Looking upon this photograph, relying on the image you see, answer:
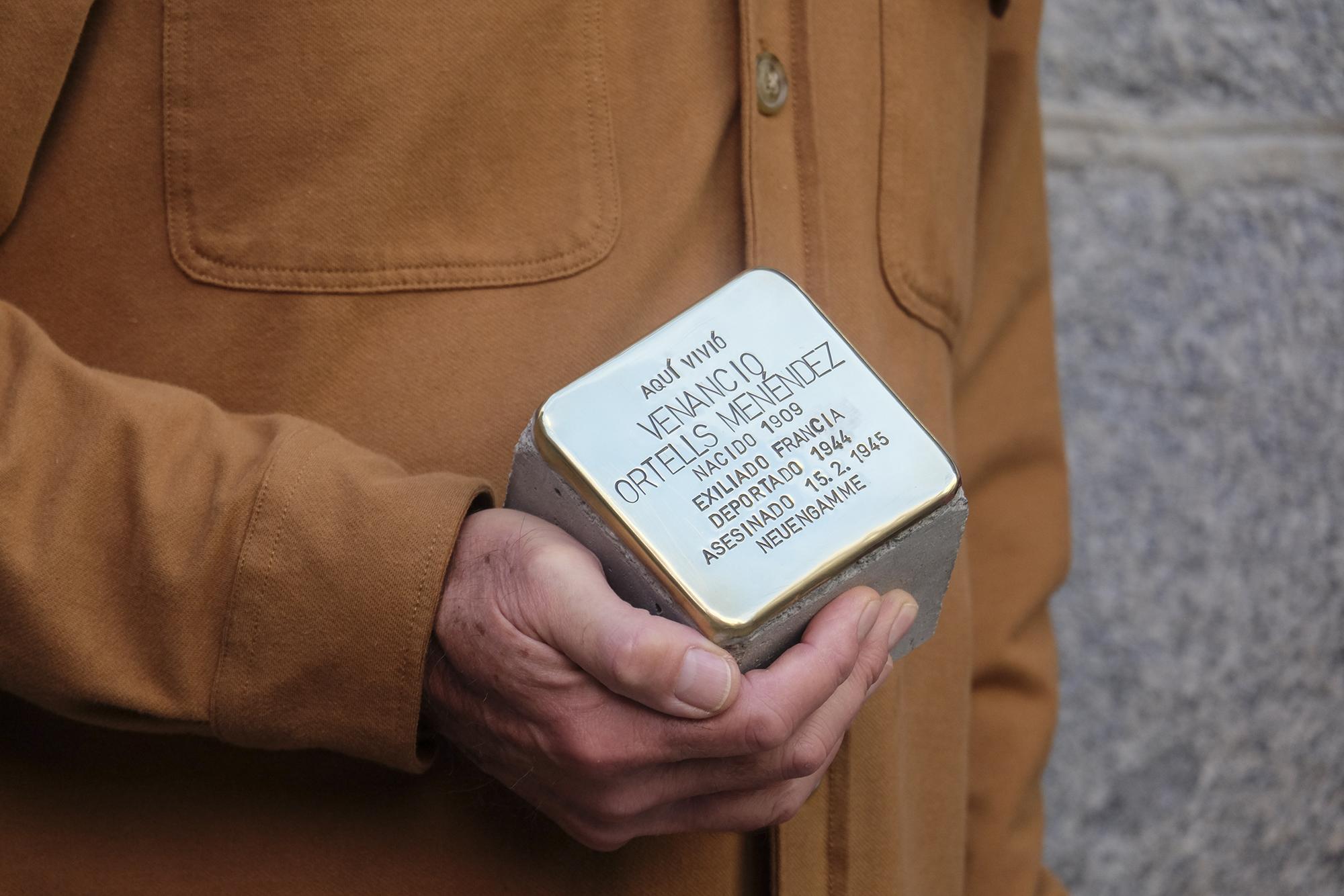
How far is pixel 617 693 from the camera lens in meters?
0.61

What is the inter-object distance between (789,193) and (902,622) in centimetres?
35

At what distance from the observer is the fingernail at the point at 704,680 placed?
0.56m

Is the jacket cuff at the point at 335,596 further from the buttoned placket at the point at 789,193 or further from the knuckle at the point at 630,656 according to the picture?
the buttoned placket at the point at 789,193

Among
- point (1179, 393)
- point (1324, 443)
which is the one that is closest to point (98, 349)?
point (1179, 393)

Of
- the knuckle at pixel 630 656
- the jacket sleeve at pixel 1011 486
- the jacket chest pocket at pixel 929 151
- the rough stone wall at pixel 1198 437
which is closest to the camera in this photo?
the knuckle at pixel 630 656

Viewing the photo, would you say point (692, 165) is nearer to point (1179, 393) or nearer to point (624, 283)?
point (624, 283)

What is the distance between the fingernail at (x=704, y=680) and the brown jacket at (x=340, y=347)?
0.17m

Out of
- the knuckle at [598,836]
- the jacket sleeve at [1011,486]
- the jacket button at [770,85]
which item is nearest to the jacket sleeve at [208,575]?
the knuckle at [598,836]

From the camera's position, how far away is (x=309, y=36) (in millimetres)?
739

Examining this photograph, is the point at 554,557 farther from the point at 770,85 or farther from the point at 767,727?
the point at 770,85

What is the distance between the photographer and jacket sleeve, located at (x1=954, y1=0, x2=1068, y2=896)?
3.55ft

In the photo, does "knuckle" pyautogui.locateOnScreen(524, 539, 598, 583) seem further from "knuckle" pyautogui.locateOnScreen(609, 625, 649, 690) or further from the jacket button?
the jacket button

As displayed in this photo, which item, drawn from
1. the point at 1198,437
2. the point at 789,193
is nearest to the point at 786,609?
the point at 789,193

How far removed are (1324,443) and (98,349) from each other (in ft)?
4.68
